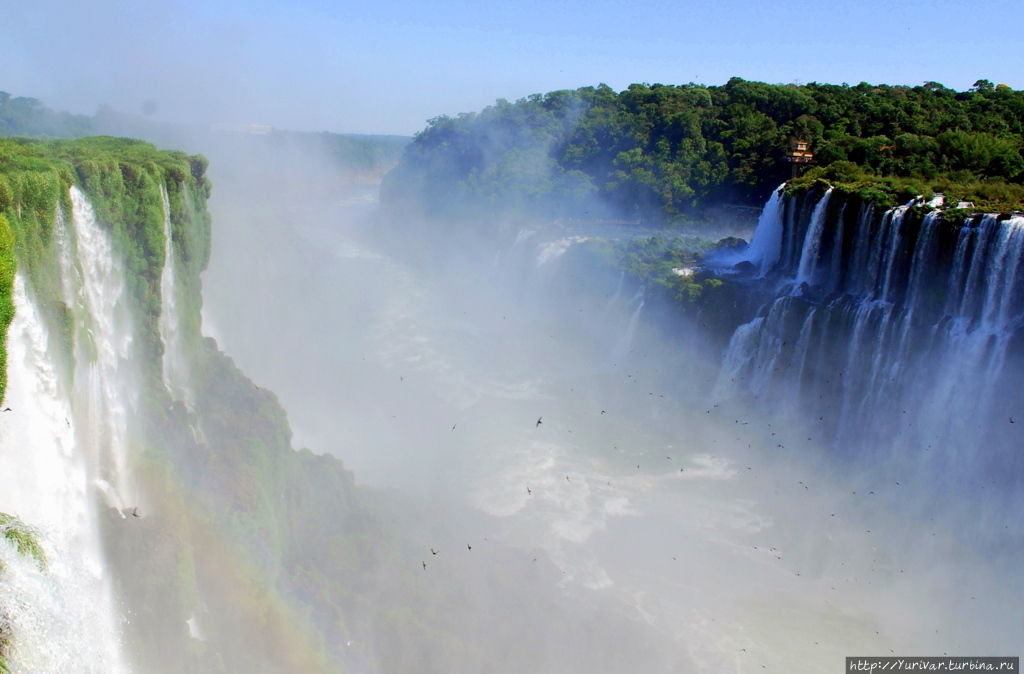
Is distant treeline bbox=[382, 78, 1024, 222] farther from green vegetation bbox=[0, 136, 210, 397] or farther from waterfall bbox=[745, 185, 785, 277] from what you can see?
green vegetation bbox=[0, 136, 210, 397]

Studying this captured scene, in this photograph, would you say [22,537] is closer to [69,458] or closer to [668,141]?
[69,458]

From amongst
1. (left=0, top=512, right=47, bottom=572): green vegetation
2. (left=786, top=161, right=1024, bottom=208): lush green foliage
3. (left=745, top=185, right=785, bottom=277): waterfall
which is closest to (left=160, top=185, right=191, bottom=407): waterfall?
(left=0, top=512, right=47, bottom=572): green vegetation

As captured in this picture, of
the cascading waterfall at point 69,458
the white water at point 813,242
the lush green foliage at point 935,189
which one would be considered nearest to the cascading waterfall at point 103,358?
the cascading waterfall at point 69,458

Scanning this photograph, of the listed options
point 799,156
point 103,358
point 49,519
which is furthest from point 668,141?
point 49,519

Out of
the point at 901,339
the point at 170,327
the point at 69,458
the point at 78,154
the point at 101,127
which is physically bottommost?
the point at 69,458

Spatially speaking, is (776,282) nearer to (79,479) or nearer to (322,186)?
(79,479)

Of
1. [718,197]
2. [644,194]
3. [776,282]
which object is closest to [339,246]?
[644,194]
